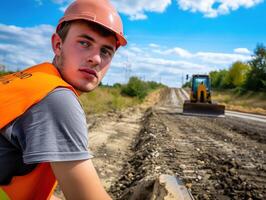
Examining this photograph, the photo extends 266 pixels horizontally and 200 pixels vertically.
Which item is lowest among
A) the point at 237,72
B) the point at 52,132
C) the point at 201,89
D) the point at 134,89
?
the point at 134,89

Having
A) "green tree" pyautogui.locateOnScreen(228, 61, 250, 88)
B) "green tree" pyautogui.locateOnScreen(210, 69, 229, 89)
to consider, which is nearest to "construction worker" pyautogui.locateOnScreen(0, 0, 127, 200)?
"green tree" pyautogui.locateOnScreen(228, 61, 250, 88)

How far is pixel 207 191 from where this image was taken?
15.9 ft

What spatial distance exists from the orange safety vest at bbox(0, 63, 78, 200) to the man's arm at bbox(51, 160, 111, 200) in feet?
0.42

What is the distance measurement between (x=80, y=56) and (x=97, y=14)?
22 centimetres

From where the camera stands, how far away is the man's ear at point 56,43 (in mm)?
1861

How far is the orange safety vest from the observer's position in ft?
4.66

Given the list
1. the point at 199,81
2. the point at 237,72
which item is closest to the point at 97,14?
the point at 199,81

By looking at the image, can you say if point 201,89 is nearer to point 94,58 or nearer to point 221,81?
point 94,58

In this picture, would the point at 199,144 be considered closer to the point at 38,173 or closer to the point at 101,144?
the point at 101,144

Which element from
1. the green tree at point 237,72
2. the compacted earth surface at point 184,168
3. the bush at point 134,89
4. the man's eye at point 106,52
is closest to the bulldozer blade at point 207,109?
the compacted earth surface at point 184,168

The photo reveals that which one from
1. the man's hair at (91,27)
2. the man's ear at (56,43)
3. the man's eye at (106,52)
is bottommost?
the man's eye at (106,52)

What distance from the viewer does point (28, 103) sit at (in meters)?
1.40

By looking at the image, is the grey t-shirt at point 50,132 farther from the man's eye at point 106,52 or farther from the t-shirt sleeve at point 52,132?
the man's eye at point 106,52

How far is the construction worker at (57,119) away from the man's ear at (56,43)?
0.04 ft
